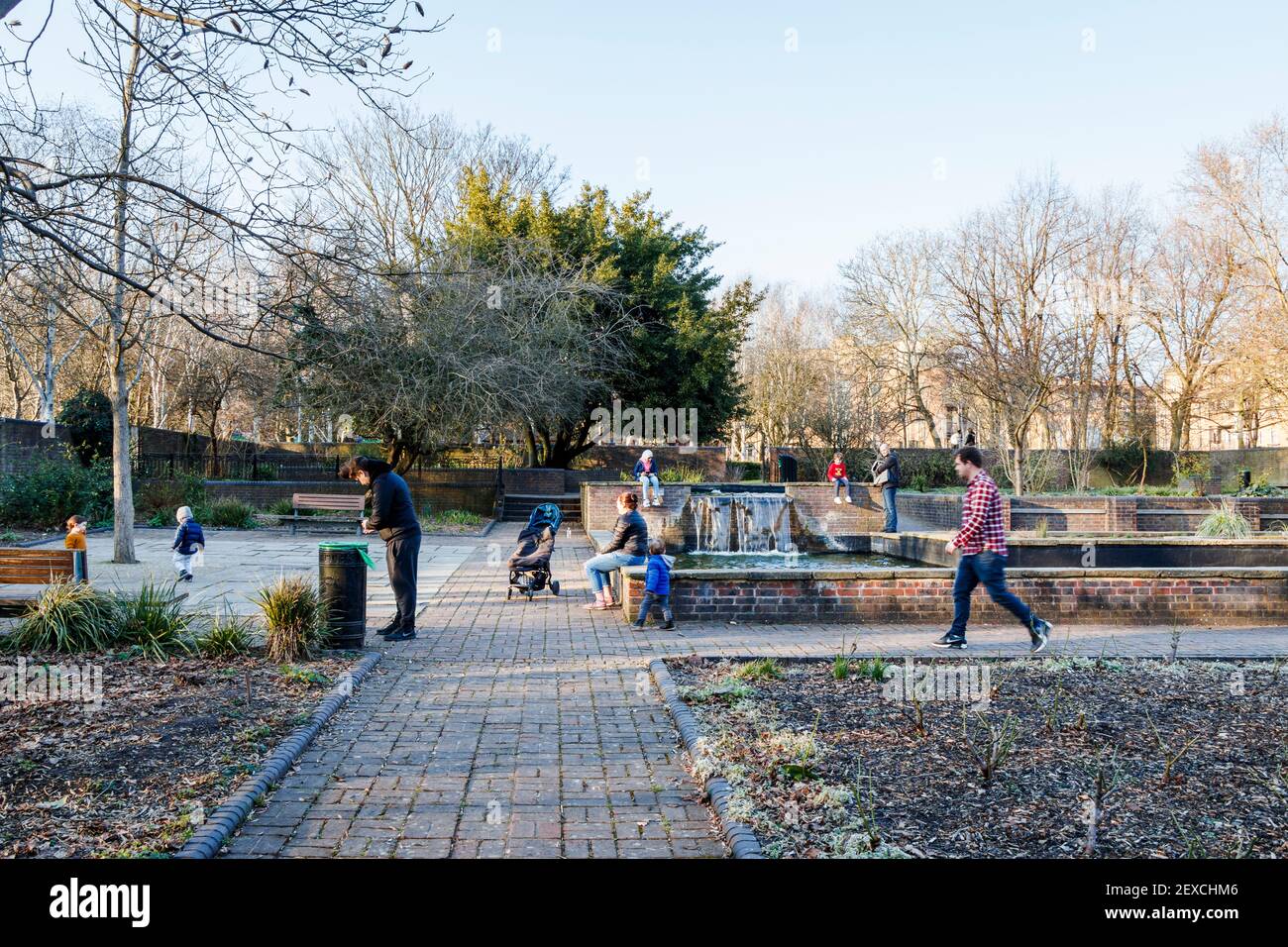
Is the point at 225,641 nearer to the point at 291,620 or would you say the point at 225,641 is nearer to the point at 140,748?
the point at 291,620

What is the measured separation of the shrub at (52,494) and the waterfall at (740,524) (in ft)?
43.5

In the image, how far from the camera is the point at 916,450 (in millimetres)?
38094

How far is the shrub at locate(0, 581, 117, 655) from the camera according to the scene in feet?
24.9

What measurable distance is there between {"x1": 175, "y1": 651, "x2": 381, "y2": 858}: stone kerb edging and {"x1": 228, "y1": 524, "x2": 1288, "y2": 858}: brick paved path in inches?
2.8

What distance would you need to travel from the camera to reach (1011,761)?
190 inches

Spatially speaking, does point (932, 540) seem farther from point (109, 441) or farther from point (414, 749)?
point (109, 441)

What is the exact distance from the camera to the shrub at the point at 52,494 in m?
19.4

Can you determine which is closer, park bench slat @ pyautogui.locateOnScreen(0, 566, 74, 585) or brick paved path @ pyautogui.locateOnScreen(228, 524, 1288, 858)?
brick paved path @ pyautogui.locateOnScreen(228, 524, 1288, 858)

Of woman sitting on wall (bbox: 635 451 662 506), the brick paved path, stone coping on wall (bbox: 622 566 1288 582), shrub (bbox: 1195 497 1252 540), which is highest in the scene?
woman sitting on wall (bbox: 635 451 662 506)

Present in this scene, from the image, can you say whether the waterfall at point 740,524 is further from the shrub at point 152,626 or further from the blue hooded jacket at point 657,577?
the shrub at point 152,626

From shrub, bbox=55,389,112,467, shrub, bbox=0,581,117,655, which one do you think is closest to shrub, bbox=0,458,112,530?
shrub, bbox=55,389,112,467

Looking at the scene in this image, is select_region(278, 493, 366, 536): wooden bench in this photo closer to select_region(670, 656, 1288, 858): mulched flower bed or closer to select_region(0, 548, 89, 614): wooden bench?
select_region(0, 548, 89, 614): wooden bench

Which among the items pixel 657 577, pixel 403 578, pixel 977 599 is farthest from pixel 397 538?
pixel 977 599
